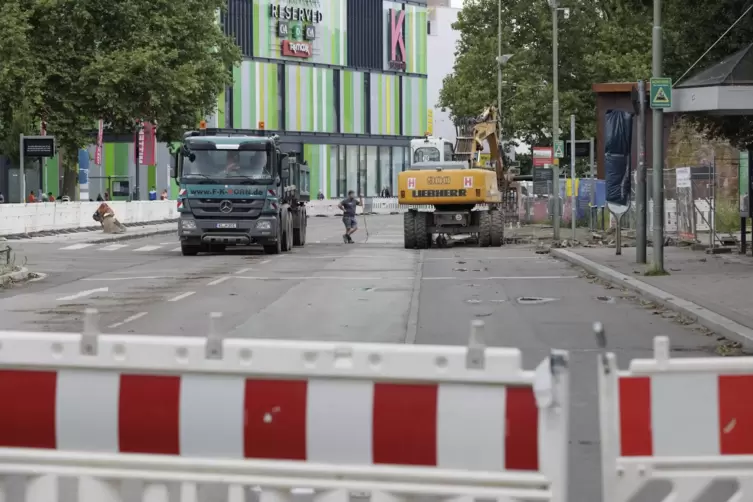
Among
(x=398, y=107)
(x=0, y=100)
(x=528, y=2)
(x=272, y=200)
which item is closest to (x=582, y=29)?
(x=528, y=2)

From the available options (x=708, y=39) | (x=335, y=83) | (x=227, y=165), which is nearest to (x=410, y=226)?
(x=227, y=165)

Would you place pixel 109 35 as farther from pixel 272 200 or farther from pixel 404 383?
pixel 404 383

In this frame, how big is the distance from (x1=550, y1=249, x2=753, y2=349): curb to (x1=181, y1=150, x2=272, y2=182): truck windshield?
9.69m

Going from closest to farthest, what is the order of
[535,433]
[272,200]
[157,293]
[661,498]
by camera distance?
1. [535,433]
2. [661,498]
3. [157,293]
4. [272,200]

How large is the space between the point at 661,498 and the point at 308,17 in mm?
96394

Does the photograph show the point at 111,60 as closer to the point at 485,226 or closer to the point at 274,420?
the point at 485,226

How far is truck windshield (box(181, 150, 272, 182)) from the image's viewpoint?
109 ft

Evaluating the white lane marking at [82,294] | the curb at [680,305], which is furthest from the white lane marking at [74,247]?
the curb at [680,305]

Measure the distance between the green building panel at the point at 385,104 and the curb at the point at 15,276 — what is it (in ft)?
268

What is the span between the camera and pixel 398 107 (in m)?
108

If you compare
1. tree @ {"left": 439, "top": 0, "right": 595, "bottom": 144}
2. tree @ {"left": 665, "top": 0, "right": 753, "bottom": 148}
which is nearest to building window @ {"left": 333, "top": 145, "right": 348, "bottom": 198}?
tree @ {"left": 439, "top": 0, "right": 595, "bottom": 144}

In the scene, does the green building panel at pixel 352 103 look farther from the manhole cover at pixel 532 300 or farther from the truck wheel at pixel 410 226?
the manhole cover at pixel 532 300

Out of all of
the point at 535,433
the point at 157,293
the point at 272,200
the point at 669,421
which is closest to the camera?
the point at 535,433

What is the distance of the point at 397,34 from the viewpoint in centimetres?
10638
